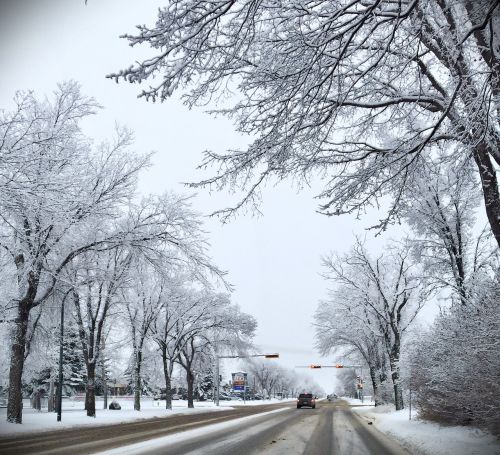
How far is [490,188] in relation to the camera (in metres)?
9.07

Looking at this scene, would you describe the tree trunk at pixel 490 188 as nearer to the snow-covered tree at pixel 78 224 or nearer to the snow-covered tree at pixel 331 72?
the snow-covered tree at pixel 331 72

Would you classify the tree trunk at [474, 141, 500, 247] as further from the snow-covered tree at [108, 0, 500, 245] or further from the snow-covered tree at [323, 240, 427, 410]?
the snow-covered tree at [323, 240, 427, 410]

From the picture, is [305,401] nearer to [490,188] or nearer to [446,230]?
[446,230]

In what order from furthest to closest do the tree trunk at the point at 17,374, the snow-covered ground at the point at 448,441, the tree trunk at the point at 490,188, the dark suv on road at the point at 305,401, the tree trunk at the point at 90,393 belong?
1. the dark suv on road at the point at 305,401
2. the tree trunk at the point at 90,393
3. the tree trunk at the point at 17,374
4. the tree trunk at the point at 490,188
5. the snow-covered ground at the point at 448,441

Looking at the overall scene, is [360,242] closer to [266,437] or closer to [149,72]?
[266,437]

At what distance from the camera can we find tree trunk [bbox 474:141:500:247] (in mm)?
8766

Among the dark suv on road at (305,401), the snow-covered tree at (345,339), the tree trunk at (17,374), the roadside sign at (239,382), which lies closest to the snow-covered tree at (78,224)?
the tree trunk at (17,374)

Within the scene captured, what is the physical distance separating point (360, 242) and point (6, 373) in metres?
30.1

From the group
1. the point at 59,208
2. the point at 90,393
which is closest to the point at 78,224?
the point at 59,208

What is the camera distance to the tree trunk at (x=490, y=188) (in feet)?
28.8

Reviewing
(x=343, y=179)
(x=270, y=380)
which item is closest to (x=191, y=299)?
(x=343, y=179)

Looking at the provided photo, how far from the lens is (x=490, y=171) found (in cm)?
894

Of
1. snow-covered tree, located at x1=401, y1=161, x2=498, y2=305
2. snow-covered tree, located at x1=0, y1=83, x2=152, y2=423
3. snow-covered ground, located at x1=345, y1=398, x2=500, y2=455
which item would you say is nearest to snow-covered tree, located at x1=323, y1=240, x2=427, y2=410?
snow-covered tree, located at x1=401, y1=161, x2=498, y2=305

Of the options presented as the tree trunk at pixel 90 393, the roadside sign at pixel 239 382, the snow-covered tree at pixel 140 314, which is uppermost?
the snow-covered tree at pixel 140 314
